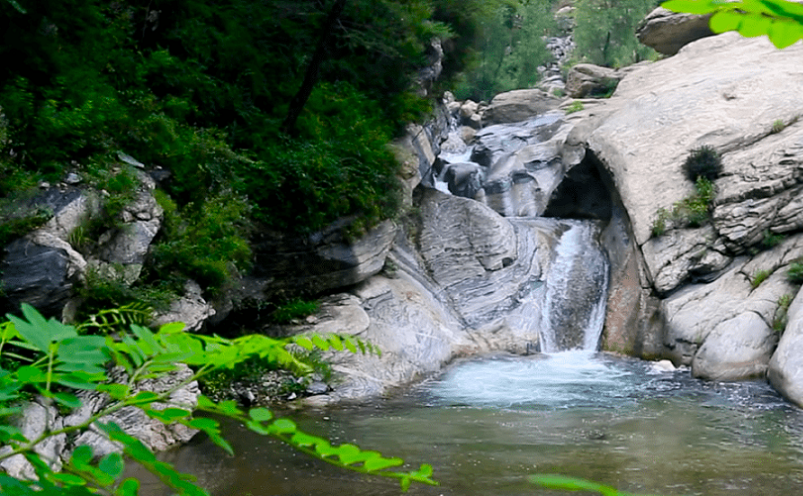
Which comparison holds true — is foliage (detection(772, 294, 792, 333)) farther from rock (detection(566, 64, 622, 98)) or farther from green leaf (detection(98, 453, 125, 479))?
rock (detection(566, 64, 622, 98))

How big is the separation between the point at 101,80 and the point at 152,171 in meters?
1.40

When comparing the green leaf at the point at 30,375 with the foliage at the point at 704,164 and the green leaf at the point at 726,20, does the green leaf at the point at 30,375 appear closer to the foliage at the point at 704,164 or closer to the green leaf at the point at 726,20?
the green leaf at the point at 726,20

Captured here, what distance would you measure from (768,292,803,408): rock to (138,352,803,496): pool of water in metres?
0.18

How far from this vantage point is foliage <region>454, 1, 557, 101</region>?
4116 cm

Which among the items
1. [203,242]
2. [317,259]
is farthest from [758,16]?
[317,259]

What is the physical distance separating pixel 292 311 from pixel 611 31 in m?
33.9

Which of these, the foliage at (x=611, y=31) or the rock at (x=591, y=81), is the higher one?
the foliage at (x=611, y=31)

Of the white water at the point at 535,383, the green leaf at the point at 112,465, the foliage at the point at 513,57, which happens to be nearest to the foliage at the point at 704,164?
the white water at the point at 535,383

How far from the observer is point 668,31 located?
84.3 ft

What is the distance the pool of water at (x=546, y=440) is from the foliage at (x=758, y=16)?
568 cm

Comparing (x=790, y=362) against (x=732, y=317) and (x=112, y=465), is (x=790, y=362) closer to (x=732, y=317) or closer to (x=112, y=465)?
(x=732, y=317)

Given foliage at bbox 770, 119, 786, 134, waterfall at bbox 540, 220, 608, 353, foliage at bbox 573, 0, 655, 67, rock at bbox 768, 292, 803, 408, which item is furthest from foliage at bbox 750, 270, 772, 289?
foliage at bbox 573, 0, 655, 67

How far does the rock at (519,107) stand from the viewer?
1164 inches

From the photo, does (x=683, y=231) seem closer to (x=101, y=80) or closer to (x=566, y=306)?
(x=566, y=306)
